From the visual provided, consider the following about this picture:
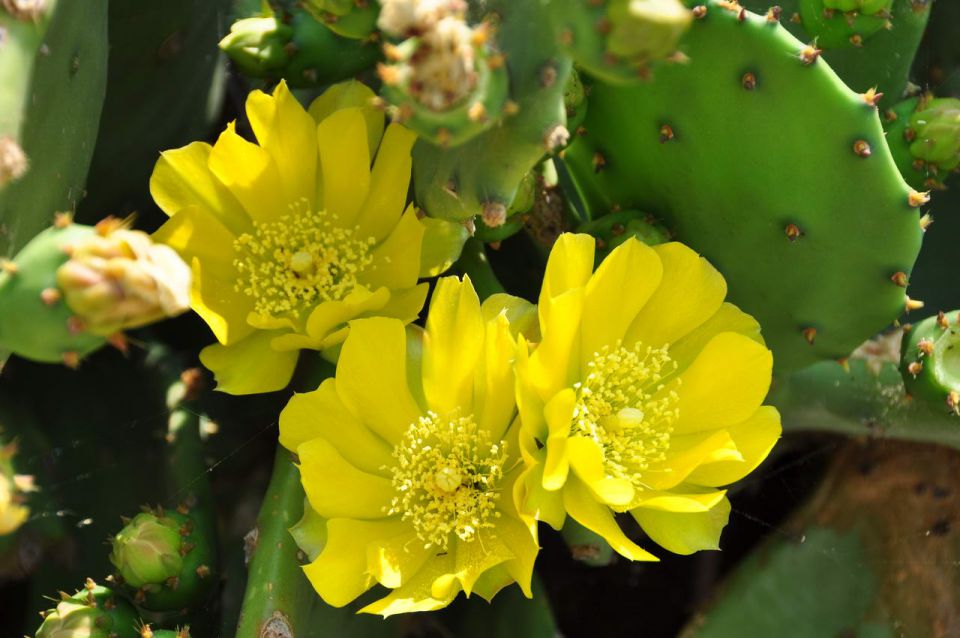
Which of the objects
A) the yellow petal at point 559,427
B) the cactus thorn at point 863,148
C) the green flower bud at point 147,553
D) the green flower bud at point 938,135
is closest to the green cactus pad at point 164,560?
the green flower bud at point 147,553

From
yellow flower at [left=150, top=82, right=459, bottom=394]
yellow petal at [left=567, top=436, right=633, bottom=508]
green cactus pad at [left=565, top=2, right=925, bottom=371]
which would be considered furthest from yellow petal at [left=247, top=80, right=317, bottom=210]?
yellow petal at [left=567, top=436, right=633, bottom=508]

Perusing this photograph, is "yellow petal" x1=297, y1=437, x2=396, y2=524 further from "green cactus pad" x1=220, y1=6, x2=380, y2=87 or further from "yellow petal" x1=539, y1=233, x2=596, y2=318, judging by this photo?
"green cactus pad" x1=220, y1=6, x2=380, y2=87

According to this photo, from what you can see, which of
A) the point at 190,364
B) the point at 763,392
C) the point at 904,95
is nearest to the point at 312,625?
the point at 190,364

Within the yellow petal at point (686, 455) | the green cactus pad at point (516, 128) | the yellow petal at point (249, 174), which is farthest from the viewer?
the yellow petal at point (249, 174)

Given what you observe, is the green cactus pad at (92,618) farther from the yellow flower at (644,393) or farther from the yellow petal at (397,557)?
the yellow flower at (644,393)

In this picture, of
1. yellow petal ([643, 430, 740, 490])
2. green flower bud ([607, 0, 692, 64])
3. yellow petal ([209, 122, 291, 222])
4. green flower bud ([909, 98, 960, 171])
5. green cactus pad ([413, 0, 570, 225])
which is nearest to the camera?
green flower bud ([607, 0, 692, 64])

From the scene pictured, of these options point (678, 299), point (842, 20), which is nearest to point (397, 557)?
point (678, 299)

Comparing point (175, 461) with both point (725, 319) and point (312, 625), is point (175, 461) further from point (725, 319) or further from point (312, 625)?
point (725, 319)
